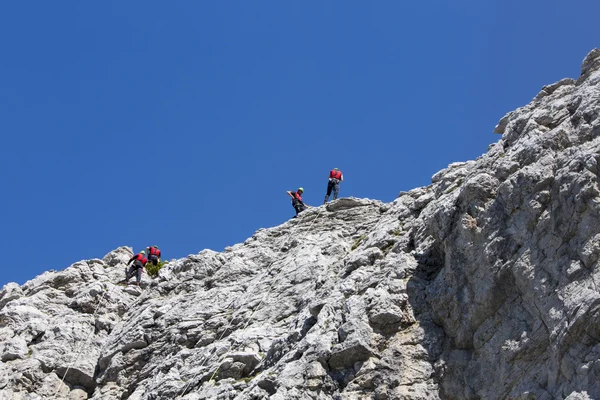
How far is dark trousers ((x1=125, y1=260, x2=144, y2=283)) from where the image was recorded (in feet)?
121

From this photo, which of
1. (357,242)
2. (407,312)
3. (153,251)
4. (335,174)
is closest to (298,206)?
(335,174)

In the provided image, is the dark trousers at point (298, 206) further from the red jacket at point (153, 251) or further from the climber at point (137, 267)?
the climber at point (137, 267)

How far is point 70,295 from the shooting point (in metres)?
35.2

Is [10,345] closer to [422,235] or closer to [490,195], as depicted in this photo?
[422,235]

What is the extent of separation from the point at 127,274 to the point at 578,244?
24495mm

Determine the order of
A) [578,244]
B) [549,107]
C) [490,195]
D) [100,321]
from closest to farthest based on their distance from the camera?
[578,244]
[490,195]
[549,107]
[100,321]

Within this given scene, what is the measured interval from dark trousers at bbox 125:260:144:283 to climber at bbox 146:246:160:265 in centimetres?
98

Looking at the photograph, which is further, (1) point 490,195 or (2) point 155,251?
(2) point 155,251

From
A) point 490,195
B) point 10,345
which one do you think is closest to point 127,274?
point 10,345

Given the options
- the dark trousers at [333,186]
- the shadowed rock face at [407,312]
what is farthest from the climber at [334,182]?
the shadowed rock face at [407,312]

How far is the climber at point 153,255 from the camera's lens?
38.3 meters

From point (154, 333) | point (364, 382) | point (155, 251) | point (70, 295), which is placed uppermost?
point (155, 251)

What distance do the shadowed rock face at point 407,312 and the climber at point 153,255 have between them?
4.30 meters

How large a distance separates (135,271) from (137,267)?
0.39 metres
